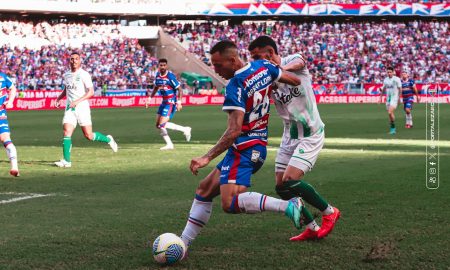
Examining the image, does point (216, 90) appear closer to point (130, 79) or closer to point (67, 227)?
point (130, 79)

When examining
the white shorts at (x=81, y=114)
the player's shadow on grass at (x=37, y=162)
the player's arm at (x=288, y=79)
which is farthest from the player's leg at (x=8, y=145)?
the player's arm at (x=288, y=79)

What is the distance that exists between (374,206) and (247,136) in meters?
3.87

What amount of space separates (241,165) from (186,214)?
2914 mm

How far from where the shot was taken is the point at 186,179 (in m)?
14.3

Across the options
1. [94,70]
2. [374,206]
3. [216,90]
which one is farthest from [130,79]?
[374,206]

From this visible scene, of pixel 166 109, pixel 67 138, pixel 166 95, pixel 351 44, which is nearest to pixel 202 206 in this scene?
pixel 67 138

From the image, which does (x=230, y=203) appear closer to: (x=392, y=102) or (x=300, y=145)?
(x=300, y=145)

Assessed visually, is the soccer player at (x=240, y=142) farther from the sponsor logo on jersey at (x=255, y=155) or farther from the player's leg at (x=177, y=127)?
the player's leg at (x=177, y=127)

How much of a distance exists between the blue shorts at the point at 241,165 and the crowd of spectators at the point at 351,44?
59710 mm

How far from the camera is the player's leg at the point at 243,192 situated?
7312 millimetres

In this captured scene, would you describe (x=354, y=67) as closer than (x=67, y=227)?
No

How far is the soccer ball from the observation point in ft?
23.6

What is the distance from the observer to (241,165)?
7480 millimetres

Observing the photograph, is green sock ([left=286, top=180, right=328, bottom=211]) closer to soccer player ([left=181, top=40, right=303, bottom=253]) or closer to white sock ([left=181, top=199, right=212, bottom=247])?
soccer player ([left=181, top=40, right=303, bottom=253])
